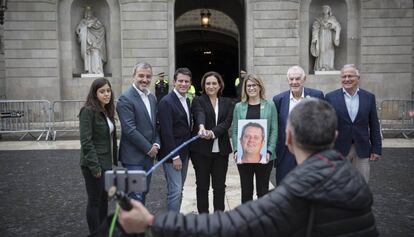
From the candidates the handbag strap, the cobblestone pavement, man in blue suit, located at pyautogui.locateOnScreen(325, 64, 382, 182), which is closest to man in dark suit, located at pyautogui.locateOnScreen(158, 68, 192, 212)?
the cobblestone pavement

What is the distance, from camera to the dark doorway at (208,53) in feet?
106

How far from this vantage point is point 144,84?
190 inches

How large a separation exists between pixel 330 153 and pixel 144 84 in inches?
127

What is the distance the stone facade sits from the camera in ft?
55.2

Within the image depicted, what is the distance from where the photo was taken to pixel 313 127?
1.91 meters

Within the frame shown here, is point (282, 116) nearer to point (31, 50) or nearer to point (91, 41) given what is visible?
point (91, 41)

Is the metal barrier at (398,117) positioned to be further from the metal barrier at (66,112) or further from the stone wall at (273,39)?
the metal barrier at (66,112)

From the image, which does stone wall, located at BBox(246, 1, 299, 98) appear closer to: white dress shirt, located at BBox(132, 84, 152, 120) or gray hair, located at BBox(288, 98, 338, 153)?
white dress shirt, located at BBox(132, 84, 152, 120)

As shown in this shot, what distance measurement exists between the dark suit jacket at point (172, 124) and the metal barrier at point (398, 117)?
1027 cm

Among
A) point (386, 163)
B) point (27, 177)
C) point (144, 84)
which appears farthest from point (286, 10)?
point (144, 84)

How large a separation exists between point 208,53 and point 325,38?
24576 millimetres

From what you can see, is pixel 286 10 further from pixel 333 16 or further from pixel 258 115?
pixel 258 115

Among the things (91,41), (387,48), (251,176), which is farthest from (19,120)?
(387,48)

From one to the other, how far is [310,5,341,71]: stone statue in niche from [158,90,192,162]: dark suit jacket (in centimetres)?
1341
